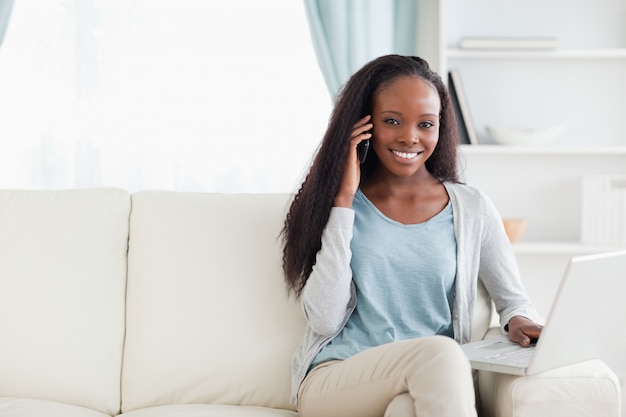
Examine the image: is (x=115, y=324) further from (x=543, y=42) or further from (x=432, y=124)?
(x=543, y=42)

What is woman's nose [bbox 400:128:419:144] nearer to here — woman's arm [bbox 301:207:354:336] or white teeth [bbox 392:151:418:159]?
white teeth [bbox 392:151:418:159]

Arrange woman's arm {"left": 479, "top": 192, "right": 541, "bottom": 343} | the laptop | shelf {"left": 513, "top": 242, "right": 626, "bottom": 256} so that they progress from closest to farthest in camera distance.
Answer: the laptop, woman's arm {"left": 479, "top": 192, "right": 541, "bottom": 343}, shelf {"left": 513, "top": 242, "right": 626, "bottom": 256}

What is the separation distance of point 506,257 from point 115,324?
3.26 feet

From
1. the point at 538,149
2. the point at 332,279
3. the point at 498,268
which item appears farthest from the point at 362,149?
the point at 538,149

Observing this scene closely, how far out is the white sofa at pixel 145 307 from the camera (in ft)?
6.97

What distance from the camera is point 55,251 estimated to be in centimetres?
222

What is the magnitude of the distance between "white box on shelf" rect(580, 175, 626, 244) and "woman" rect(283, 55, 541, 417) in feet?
3.98

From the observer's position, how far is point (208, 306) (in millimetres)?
2174

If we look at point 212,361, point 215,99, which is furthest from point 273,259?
point 215,99

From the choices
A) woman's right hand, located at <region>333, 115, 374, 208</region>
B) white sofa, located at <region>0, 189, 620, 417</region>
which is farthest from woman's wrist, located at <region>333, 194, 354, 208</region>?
white sofa, located at <region>0, 189, 620, 417</region>

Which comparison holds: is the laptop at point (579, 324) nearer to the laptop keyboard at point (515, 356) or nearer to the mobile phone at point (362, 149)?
the laptop keyboard at point (515, 356)

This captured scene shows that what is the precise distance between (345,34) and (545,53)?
29.8 inches

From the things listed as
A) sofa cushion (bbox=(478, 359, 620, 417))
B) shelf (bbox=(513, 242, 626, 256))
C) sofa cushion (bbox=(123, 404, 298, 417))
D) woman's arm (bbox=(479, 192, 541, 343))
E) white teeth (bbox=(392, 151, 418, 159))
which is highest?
white teeth (bbox=(392, 151, 418, 159))

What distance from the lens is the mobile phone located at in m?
2.07
